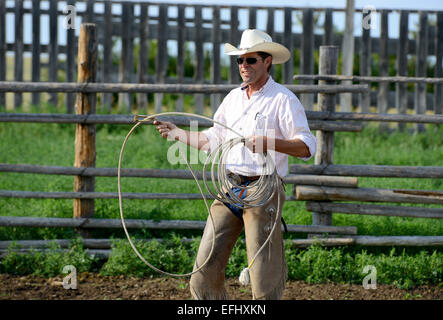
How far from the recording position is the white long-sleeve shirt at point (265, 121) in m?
3.50

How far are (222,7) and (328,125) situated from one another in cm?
514

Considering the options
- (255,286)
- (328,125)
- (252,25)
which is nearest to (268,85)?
(255,286)

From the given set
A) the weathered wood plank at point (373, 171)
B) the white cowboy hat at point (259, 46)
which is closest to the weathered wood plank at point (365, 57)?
the weathered wood plank at point (373, 171)

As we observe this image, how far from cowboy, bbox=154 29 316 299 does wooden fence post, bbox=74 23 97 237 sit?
257 cm

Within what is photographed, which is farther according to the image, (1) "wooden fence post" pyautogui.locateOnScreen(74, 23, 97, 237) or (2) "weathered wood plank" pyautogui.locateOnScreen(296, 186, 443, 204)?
(1) "wooden fence post" pyautogui.locateOnScreen(74, 23, 97, 237)

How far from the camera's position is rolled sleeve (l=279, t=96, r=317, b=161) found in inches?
137

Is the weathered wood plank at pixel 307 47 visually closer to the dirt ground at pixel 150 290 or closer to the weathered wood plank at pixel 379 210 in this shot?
the weathered wood plank at pixel 379 210

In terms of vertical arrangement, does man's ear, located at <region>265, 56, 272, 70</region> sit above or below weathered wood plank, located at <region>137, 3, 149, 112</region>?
below

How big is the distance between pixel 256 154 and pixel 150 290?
81.5 inches

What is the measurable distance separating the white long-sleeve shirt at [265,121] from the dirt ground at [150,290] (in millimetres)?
1720

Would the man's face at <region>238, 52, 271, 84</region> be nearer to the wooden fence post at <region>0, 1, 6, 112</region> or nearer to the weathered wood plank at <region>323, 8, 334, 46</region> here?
the weathered wood plank at <region>323, 8, 334, 46</region>

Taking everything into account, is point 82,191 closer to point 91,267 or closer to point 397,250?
point 91,267

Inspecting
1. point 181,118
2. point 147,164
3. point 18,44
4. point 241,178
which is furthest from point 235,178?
point 18,44

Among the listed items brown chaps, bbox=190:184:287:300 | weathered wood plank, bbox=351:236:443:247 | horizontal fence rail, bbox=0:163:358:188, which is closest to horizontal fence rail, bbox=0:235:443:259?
weathered wood plank, bbox=351:236:443:247
